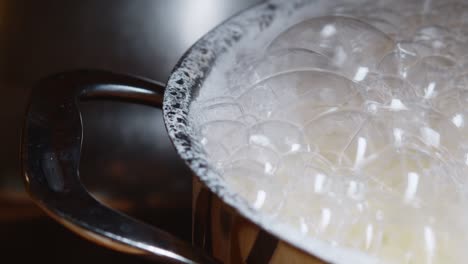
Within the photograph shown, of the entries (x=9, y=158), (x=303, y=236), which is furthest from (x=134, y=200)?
(x=303, y=236)

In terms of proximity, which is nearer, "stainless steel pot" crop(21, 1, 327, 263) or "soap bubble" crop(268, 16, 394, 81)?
"stainless steel pot" crop(21, 1, 327, 263)

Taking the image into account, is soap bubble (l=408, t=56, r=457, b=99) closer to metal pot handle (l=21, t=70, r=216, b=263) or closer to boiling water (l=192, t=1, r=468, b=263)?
boiling water (l=192, t=1, r=468, b=263)

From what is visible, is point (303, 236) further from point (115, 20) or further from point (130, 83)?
point (115, 20)

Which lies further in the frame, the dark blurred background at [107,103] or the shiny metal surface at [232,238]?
the dark blurred background at [107,103]

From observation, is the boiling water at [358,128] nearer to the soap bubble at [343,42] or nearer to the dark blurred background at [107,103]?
the soap bubble at [343,42]

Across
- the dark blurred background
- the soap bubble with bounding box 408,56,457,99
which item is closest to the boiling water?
the soap bubble with bounding box 408,56,457,99

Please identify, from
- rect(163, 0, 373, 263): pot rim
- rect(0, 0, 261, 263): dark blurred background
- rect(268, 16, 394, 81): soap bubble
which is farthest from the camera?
rect(0, 0, 261, 263): dark blurred background

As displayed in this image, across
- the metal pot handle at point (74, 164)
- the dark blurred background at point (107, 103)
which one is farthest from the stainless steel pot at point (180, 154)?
the dark blurred background at point (107, 103)
